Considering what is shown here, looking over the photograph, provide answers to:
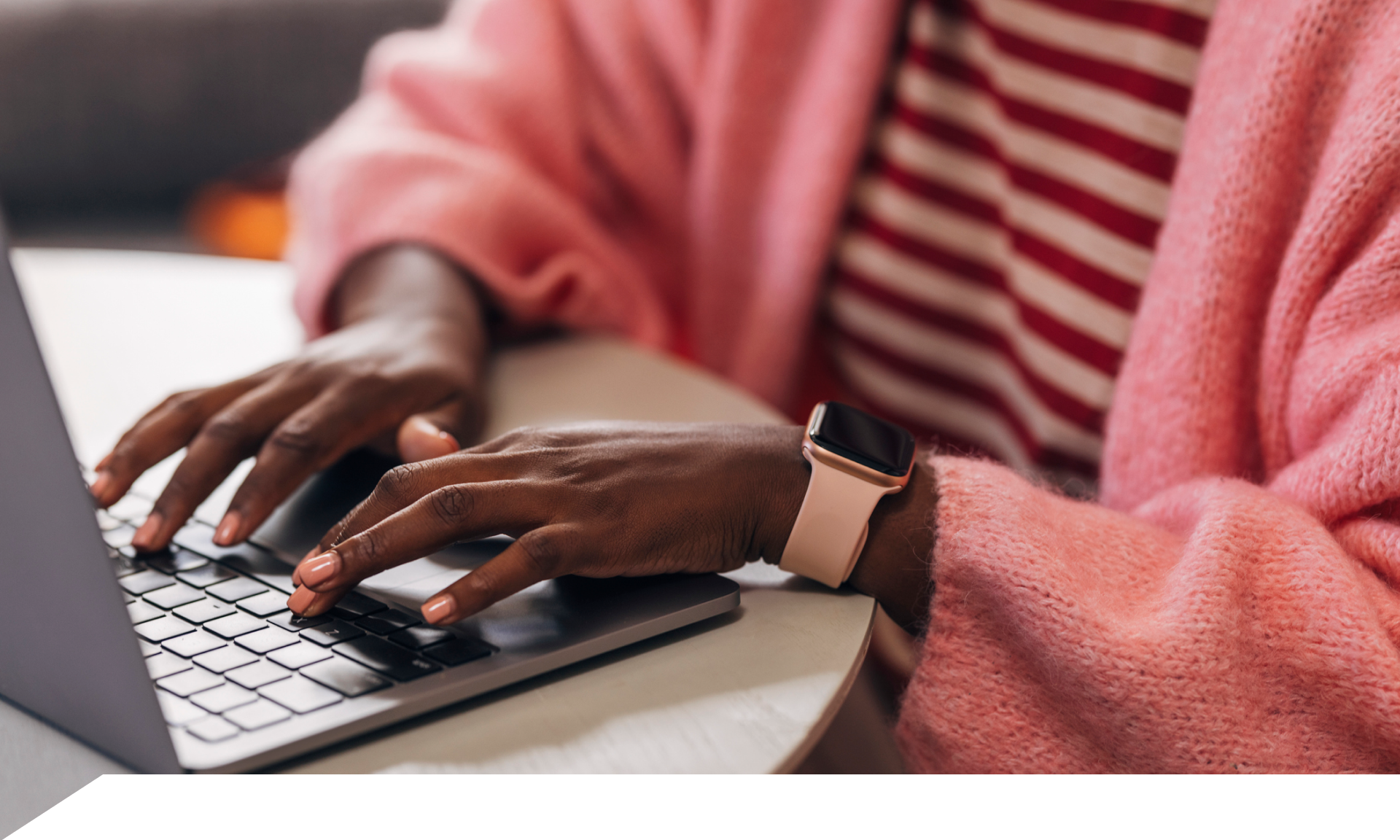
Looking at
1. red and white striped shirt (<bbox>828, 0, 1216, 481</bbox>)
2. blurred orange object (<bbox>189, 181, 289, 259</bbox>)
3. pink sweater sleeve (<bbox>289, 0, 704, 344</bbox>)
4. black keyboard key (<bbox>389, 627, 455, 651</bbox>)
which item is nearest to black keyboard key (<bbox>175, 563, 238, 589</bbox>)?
black keyboard key (<bbox>389, 627, 455, 651</bbox>)

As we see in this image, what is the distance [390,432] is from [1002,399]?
1.63 feet

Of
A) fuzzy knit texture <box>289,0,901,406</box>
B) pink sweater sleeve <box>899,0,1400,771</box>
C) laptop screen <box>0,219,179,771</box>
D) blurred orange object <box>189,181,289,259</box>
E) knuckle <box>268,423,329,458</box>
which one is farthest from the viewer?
blurred orange object <box>189,181,289,259</box>

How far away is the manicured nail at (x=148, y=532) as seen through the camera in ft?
1.54

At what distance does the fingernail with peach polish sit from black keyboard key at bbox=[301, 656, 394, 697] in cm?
14

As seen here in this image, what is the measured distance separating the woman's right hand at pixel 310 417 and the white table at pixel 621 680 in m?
0.03

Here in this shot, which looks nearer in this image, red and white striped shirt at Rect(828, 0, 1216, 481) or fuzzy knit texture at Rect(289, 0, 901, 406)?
red and white striped shirt at Rect(828, 0, 1216, 481)

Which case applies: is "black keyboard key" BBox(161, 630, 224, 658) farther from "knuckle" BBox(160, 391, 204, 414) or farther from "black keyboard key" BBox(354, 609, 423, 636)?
"knuckle" BBox(160, 391, 204, 414)

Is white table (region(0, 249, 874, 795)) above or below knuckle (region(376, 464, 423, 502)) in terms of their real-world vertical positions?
below

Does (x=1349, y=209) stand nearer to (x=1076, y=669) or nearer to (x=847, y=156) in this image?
(x=1076, y=669)

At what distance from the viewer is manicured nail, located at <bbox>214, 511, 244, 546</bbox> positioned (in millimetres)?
475

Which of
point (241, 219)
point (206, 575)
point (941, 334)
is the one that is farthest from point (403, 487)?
point (241, 219)

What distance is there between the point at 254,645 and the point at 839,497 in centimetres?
25

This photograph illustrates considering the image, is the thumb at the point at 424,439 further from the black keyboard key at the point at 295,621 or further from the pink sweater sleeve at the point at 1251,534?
the pink sweater sleeve at the point at 1251,534
